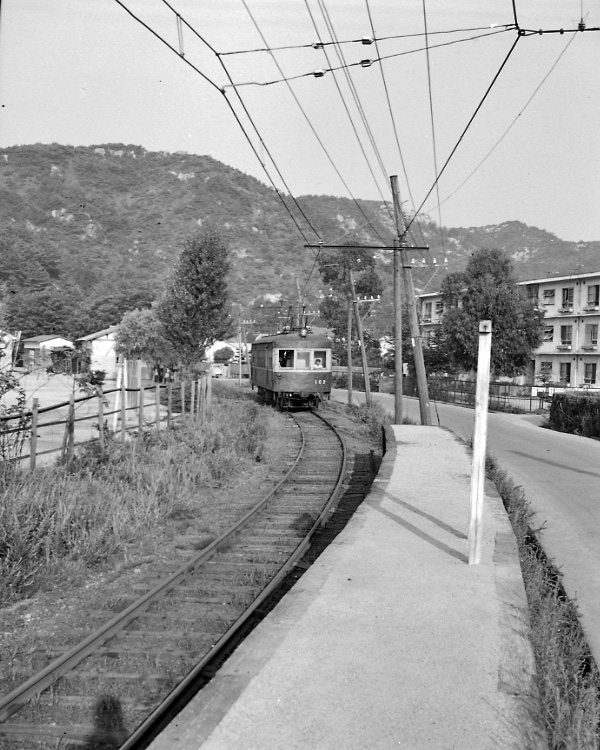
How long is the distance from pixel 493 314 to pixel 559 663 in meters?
39.0

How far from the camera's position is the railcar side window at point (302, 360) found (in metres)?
27.4

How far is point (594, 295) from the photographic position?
4766cm

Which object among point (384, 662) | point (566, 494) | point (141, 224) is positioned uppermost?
point (141, 224)

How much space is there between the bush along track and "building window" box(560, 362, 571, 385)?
43101 mm

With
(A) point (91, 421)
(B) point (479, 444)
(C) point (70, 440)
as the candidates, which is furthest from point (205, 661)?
(A) point (91, 421)

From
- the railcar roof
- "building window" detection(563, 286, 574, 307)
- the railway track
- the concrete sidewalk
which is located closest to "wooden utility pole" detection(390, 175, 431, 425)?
the railcar roof

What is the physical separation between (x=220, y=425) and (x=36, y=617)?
39.4 ft

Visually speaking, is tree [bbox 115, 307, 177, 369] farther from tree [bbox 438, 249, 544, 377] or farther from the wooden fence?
tree [bbox 438, 249, 544, 377]

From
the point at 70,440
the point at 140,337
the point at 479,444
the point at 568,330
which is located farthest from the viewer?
the point at 140,337

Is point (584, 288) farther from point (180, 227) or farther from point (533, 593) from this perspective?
point (180, 227)

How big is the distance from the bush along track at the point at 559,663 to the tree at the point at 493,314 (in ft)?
114

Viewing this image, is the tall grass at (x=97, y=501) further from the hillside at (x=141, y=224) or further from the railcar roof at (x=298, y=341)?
the hillside at (x=141, y=224)

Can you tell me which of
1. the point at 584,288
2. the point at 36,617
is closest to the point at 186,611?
the point at 36,617

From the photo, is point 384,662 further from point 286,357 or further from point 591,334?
point 591,334
